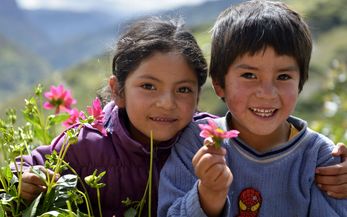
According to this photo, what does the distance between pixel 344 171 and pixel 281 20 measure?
48 centimetres

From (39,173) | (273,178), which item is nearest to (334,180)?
(273,178)

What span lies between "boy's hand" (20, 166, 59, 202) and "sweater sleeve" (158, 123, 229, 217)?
340mm

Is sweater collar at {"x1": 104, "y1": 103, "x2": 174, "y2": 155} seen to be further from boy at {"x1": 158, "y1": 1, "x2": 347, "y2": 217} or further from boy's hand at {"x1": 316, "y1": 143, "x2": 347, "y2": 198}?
boy's hand at {"x1": 316, "y1": 143, "x2": 347, "y2": 198}

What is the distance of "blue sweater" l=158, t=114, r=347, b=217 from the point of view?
1784 mm

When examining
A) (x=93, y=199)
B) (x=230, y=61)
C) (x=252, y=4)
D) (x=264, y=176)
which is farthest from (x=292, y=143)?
(x=93, y=199)

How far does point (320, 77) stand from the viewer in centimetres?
5244

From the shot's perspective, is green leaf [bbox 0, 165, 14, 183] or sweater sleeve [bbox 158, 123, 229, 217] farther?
green leaf [bbox 0, 165, 14, 183]

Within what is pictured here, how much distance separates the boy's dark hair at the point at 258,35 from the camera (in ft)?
5.82

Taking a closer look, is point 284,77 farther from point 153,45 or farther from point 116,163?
point 116,163

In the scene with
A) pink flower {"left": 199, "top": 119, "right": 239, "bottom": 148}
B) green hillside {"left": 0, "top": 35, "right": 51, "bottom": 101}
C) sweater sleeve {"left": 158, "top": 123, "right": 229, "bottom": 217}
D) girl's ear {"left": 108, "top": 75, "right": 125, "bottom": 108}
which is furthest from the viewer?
green hillside {"left": 0, "top": 35, "right": 51, "bottom": 101}

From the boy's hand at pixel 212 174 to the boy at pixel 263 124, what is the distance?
0.65ft

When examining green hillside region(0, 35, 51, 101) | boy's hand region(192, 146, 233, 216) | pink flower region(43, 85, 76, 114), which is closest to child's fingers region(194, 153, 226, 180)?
boy's hand region(192, 146, 233, 216)

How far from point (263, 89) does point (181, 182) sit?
36 cm

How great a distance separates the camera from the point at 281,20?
1.81 metres
